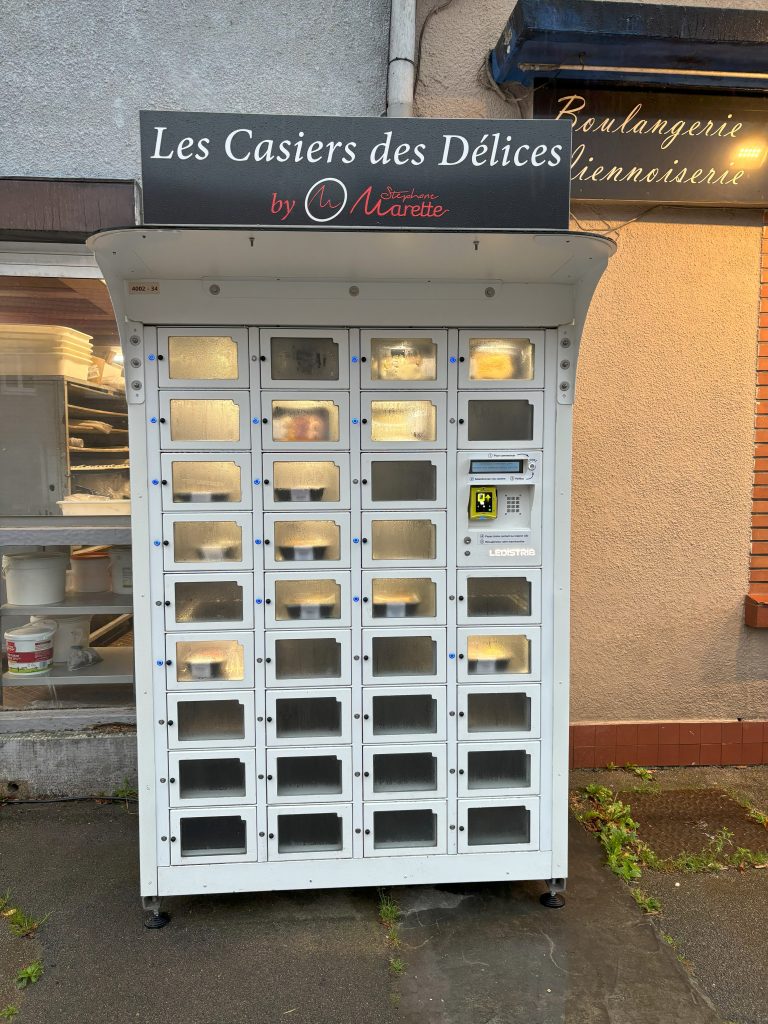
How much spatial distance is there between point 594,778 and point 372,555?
7.88ft

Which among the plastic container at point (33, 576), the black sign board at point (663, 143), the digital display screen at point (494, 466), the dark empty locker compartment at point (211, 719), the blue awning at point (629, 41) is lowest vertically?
the dark empty locker compartment at point (211, 719)

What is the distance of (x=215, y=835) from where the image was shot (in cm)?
305

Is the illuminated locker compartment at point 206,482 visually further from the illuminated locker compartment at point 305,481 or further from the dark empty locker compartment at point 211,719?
the dark empty locker compartment at point 211,719

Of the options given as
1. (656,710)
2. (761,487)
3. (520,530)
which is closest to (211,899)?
(520,530)

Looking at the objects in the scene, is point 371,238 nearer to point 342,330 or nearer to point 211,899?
point 342,330

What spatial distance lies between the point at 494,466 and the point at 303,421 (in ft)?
2.87

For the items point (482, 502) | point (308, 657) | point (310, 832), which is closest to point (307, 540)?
point (308, 657)

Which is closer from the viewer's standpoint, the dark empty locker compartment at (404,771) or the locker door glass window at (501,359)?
the locker door glass window at (501,359)

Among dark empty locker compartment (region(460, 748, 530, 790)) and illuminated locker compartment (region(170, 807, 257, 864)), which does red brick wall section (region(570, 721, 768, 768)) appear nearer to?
dark empty locker compartment (region(460, 748, 530, 790))

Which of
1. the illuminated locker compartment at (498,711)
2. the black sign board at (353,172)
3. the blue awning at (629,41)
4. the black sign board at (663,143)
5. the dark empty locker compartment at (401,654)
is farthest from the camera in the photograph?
the black sign board at (663,143)

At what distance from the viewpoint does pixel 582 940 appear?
291 cm

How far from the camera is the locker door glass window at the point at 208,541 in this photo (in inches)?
118

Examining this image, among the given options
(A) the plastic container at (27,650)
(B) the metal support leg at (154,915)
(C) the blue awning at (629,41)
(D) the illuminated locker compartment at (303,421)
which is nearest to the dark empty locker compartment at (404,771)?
(B) the metal support leg at (154,915)

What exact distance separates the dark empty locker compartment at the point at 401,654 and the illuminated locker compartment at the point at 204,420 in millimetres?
1124
